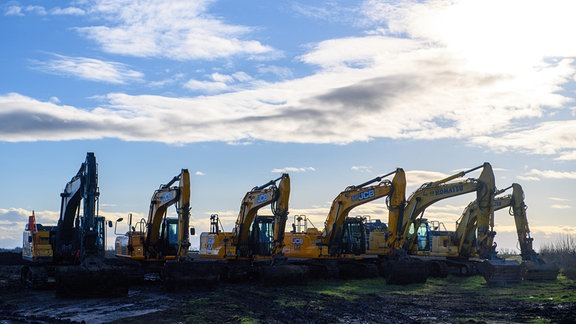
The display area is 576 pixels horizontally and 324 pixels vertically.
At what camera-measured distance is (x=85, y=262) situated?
75.6 ft

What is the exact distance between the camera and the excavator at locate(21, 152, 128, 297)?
2236cm

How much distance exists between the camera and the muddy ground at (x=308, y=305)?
17125 millimetres

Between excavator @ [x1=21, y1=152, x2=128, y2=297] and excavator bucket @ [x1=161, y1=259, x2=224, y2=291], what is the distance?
1.76 m

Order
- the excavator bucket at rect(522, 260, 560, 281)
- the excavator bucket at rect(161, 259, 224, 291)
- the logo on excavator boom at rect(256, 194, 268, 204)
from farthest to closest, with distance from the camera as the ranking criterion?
the excavator bucket at rect(522, 260, 560, 281) → the logo on excavator boom at rect(256, 194, 268, 204) → the excavator bucket at rect(161, 259, 224, 291)

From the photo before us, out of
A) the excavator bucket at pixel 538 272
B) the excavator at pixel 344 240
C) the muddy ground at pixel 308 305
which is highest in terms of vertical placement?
the excavator at pixel 344 240

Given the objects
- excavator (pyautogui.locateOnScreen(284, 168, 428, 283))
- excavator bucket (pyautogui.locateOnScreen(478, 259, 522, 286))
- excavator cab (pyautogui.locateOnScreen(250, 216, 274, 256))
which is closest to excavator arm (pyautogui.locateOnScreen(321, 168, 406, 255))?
excavator (pyautogui.locateOnScreen(284, 168, 428, 283))

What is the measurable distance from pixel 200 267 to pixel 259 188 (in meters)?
6.59

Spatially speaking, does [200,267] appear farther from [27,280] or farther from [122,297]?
[27,280]

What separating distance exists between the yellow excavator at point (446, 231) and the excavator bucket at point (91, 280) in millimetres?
12654

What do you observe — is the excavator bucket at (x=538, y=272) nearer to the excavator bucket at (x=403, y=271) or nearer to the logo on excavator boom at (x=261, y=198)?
the excavator bucket at (x=403, y=271)

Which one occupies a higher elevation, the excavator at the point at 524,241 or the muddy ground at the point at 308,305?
the excavator at the point at 524,241

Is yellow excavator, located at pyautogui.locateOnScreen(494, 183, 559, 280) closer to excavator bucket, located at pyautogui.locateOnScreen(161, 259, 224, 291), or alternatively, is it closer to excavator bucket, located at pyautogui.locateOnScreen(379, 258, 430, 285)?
excavator bucket, located at pyautogui.locateOnScreen(379, 258, 430, 285)

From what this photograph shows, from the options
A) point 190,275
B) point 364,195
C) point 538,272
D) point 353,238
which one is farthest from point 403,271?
point 190,275

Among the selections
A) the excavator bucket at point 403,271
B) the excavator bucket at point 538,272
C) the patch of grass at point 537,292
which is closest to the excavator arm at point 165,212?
the excavator bucket at point 403,271
